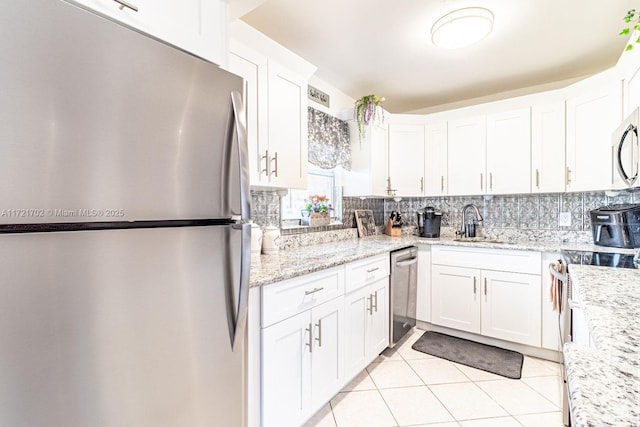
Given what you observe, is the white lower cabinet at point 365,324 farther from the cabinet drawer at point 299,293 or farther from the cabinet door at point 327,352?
the cabinet drawer at point 299,293

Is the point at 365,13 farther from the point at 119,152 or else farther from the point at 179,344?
the point at 179,344

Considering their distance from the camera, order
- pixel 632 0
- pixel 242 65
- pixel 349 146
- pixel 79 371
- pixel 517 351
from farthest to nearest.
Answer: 1. pixel 349 146
2. pixel 517 351
3. pixel 632 0
4. pixel 242 65
5. pixel 79 371

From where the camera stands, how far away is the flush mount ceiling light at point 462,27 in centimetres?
179

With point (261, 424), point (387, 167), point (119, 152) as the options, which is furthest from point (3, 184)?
point (387, 167)

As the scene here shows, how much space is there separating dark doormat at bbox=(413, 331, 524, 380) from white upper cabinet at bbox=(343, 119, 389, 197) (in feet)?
4.93

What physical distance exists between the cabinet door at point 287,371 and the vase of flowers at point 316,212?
1208 mm

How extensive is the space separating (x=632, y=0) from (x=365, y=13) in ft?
5.15

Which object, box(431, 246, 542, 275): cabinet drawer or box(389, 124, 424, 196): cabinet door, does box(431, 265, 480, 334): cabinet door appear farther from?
box(389, 124, 424, 196): cabinet door

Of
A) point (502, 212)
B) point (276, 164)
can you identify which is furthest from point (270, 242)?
point (502, 212)

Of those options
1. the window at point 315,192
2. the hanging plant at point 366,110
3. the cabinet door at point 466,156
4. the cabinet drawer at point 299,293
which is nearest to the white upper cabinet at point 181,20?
the cabinet drawer at point 299,293

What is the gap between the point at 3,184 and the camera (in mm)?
596

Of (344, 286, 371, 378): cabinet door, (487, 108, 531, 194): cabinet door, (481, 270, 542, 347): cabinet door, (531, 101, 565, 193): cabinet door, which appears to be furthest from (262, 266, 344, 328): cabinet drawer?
(531, 101, 565, 193): cabinet door

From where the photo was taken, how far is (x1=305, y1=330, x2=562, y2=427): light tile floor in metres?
1.73

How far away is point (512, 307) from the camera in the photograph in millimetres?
2557
